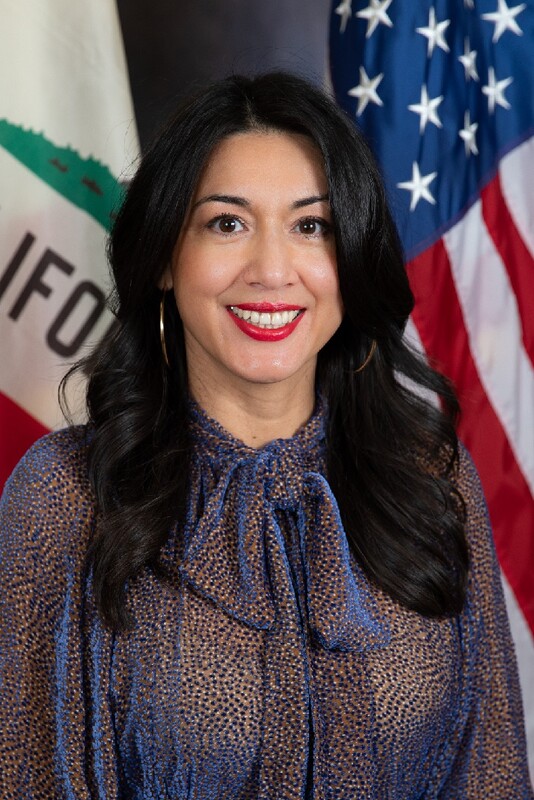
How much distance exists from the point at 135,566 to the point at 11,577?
0.18m

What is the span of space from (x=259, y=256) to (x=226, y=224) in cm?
7

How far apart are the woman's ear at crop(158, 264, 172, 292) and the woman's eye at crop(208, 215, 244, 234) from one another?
0.11m

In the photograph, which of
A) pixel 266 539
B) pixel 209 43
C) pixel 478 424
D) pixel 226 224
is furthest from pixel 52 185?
pixel 478 424

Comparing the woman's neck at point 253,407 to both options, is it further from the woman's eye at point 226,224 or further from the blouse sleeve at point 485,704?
the blouse sleeve at point 485,704

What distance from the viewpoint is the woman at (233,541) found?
60.0 inches

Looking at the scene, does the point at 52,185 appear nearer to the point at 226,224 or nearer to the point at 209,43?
the point at 209,43

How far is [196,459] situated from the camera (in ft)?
5.48

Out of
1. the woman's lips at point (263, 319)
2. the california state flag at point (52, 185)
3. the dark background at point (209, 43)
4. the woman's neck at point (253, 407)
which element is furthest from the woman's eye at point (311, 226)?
the dark background at point (209, 43)

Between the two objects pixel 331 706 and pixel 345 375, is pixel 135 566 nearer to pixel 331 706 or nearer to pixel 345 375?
pixel 331 706

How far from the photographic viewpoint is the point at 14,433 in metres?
2.08

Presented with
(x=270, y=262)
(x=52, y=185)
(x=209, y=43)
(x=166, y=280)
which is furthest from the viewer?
(x=209, y=43)

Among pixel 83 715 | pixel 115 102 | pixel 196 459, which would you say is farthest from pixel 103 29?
pixel 83 715

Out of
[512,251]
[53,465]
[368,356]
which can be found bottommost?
[53,465]

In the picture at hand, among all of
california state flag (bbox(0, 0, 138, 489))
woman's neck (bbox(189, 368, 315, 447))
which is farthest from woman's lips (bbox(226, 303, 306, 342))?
california state flag (bbox(0, 0, 138, 489))
